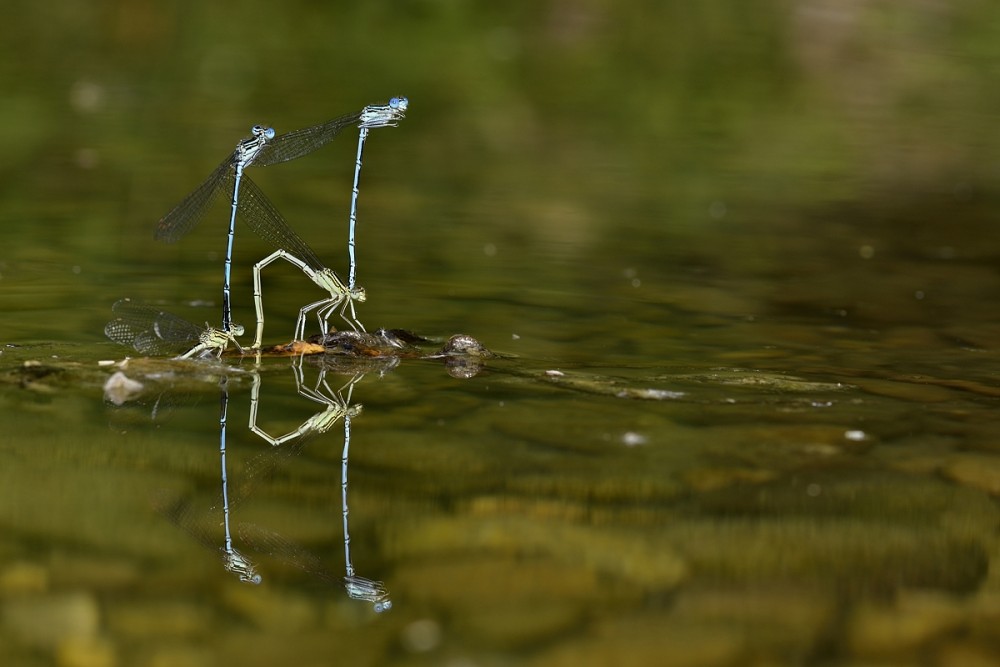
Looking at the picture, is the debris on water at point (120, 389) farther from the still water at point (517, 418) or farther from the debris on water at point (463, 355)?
the debris on water at point (463, 355)

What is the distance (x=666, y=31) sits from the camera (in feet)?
53.2

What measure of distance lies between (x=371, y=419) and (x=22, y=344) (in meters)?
1.18

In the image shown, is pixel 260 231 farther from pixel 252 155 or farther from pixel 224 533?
pixel 224 533

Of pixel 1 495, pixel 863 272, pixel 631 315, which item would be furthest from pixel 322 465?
pixel 863 272

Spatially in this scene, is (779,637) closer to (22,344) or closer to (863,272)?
(22,344)

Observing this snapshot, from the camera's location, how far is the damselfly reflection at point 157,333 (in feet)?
11.1

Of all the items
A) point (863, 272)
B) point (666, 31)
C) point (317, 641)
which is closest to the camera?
point (317, 641)

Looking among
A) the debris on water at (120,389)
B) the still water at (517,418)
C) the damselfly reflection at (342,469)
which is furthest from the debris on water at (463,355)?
the debris on water at (120,389)

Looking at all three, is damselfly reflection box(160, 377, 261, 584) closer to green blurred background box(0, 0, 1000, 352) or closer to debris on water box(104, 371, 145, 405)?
debris on water box(104, 371, 145, 405)

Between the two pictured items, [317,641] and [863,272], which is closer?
[317,641]

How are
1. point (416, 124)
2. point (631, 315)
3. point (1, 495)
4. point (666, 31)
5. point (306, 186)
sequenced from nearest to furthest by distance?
point (1, 495), point (631, 315), point (306, 186), point (416, 124), point (666, 31)

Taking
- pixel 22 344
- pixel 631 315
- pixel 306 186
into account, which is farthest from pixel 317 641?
pixel 306 186

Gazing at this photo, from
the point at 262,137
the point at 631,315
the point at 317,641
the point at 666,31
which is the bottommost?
the point at 317,641

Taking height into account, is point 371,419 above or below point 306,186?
below
